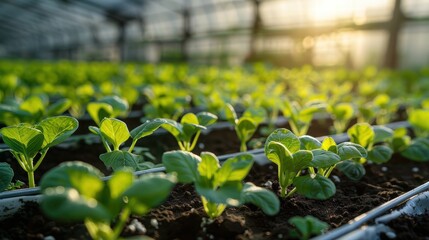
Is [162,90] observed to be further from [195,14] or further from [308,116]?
[195,14]

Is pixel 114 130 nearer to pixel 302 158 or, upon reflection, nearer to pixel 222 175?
pixel 222 175

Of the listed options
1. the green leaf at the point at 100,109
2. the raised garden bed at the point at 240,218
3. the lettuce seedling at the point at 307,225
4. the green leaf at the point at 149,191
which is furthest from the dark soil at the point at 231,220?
the green leaf at the point at 100,109

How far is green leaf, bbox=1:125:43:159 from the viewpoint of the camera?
123 cm

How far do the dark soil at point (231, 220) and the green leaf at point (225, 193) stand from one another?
17cm

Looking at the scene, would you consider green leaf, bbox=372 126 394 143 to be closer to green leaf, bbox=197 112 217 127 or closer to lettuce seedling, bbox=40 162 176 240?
green leaf, bbox=197 112 217 127

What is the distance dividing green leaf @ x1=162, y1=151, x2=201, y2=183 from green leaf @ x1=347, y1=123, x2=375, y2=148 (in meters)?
0.86

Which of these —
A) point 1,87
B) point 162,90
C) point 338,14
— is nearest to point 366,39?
point 338,14

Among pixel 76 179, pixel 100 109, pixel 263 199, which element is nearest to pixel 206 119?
pixel 100 109

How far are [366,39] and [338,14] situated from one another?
3.49ft

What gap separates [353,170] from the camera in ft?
5.41

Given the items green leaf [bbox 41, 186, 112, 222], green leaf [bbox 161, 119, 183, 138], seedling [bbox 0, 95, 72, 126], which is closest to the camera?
green leaf [bbox 41, 186, 112, 222]

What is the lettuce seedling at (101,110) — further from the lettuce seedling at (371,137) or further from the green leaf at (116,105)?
the lettuce seedling at (371,137)

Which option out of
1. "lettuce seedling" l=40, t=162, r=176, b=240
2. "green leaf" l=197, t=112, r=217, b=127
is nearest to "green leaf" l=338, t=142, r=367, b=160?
"green leaf" l=197, t=112, r=217, b=127

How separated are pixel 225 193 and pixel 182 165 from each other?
0.47 feet
